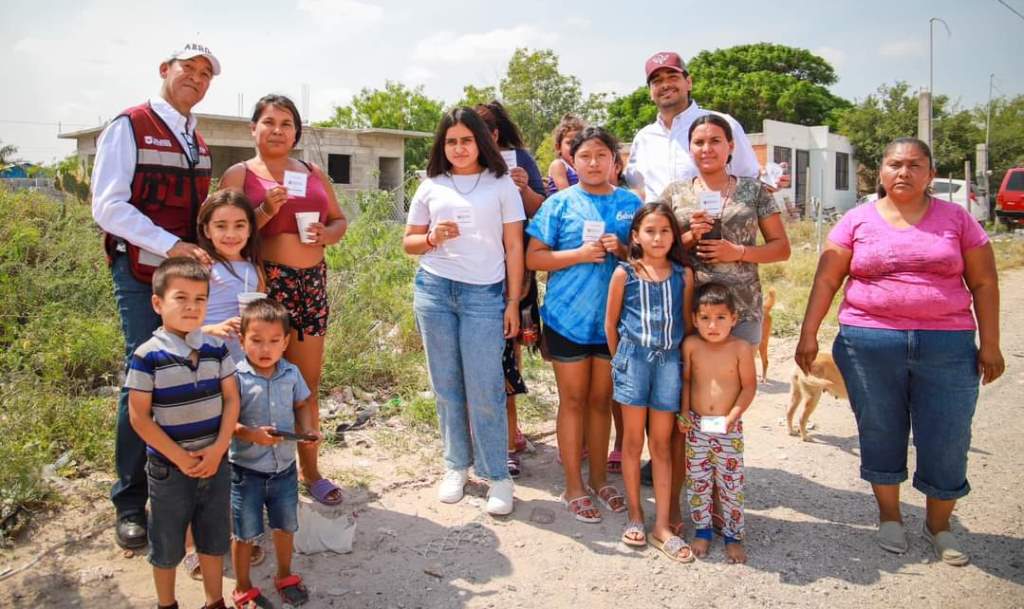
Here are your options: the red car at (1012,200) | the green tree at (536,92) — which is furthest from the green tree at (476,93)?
the red car at (1012,200)

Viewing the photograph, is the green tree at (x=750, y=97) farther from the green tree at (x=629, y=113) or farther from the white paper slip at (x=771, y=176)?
the white paper slip at (x=771, y=176)

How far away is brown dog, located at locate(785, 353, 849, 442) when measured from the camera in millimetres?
4789

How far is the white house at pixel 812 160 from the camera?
25469mm

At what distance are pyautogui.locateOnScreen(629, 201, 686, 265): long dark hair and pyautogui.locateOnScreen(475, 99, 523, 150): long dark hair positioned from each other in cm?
113

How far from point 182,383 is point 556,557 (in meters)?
1.86

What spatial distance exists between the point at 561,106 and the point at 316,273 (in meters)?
28.3

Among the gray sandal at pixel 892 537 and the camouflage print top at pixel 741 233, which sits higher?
Answer: the camouflage print top at pixel 741 233

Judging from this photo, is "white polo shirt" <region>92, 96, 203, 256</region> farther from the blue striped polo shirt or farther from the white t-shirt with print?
the white t-shirt with print

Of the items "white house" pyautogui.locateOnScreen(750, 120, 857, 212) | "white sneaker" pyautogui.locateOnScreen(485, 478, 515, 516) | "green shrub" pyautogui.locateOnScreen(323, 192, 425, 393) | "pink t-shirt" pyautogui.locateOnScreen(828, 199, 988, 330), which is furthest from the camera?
"white house" pyautogui.locateOnScreen(750, 120, 857, 212)

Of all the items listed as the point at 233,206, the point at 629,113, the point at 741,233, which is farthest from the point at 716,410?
the point at 629,113

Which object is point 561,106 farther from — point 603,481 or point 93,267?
point 603,481

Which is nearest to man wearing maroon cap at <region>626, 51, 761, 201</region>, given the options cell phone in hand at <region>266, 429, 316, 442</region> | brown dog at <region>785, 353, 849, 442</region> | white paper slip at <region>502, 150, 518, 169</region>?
white paper slip at <region>502, 150, 518, 169</region>

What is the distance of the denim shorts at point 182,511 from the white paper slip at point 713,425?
2096 millimetres

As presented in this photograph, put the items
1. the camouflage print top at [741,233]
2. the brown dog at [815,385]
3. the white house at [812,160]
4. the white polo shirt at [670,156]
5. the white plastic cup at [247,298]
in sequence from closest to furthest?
the white plastic cup at [247,298] → the camouflage print top at [741,233] → the white polo shirt at [670,156] → the brown dog at [815,385] → the white house at [812,160]
